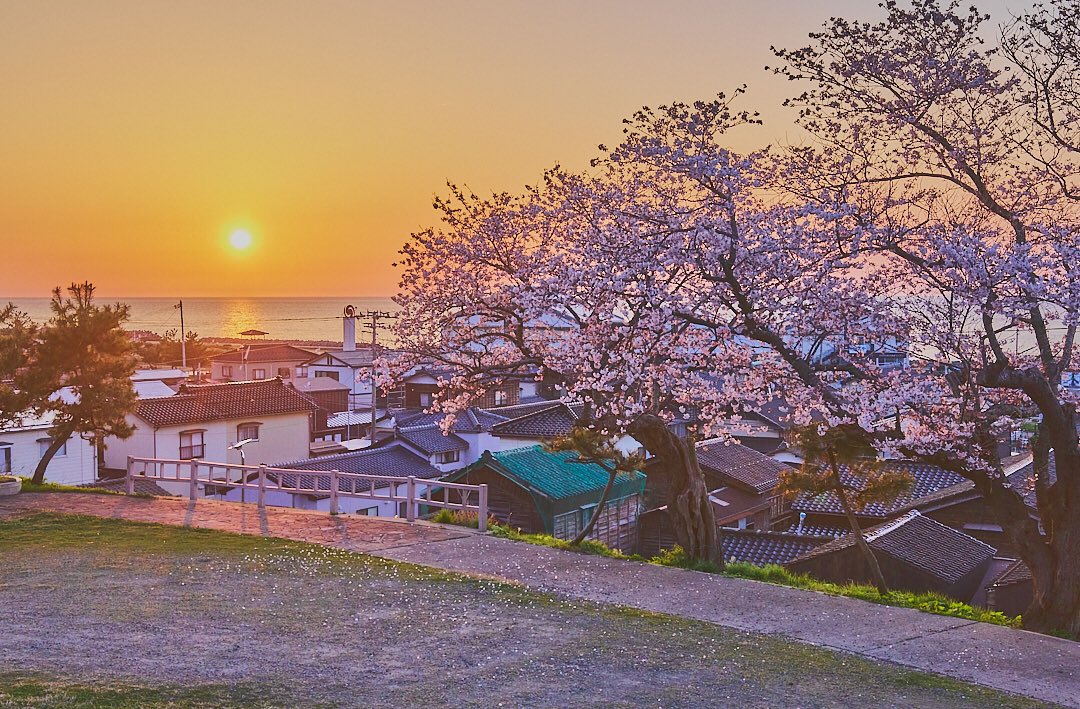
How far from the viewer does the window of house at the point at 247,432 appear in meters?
39.8

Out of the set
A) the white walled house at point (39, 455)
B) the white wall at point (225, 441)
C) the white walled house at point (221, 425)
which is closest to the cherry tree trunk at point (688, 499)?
the white walled house at point (39, 455)

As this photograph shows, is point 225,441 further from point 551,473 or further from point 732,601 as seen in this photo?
point 732,601

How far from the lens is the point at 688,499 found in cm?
1474

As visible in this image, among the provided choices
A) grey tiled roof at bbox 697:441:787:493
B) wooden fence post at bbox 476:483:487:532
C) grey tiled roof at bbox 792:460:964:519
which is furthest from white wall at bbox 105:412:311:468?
wooden fence post at bbox 476:483:487:532

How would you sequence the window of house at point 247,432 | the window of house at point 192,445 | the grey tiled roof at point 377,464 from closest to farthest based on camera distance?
1. the grey tiled roof at point 377,464
2. the window of house at point 192,445
3. the window of house at point 247,432

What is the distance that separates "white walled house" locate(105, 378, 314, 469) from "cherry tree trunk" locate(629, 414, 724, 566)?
25170 millimetres

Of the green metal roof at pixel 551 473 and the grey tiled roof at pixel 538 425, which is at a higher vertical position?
the grey tiled roof at pixel 538 425

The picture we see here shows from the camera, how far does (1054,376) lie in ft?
38.4

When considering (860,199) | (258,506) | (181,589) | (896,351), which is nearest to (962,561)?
(896,351)

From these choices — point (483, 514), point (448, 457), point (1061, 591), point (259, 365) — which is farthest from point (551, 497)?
point (259, 365)

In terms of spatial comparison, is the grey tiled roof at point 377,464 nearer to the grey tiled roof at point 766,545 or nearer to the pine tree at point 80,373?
the pine tree at point 80,373

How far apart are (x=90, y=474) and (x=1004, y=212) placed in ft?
103

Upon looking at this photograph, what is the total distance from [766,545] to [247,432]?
23565 millimetres

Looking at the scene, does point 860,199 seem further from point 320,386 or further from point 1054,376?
point 320,386
